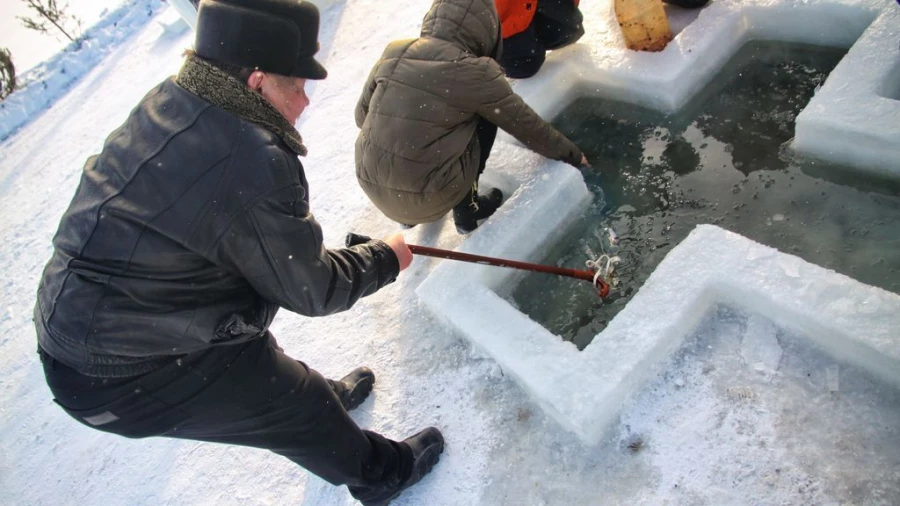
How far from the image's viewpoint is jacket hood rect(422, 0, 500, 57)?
2.48m

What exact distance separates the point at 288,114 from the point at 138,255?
574 millimetres

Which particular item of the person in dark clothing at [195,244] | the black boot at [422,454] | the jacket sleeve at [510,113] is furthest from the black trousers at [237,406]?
the jacket sleeve at [510,113]

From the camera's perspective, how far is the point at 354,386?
2.63m

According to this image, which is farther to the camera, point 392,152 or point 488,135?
point 488,135

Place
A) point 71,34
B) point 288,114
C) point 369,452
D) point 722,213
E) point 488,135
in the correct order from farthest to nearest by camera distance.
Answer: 1. point 71,34
2. point 488,135
3. point 722,213
4. point 369,452
5. point 288,114

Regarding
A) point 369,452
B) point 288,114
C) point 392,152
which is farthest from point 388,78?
point 369,452

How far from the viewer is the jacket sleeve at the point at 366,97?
2.58 meters

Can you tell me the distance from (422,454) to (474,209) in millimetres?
1251

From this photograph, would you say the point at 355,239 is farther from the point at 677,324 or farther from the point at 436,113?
the point at 677,324

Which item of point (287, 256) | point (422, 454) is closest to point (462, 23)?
point (287, 256)

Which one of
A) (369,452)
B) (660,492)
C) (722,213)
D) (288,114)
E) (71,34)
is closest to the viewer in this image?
(288,114)

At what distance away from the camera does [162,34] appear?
25.9ft

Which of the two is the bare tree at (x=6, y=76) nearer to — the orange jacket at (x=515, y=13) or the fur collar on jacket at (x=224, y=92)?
the orange jacket at (x=515, y=13)

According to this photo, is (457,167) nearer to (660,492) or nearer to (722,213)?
(722,213)
